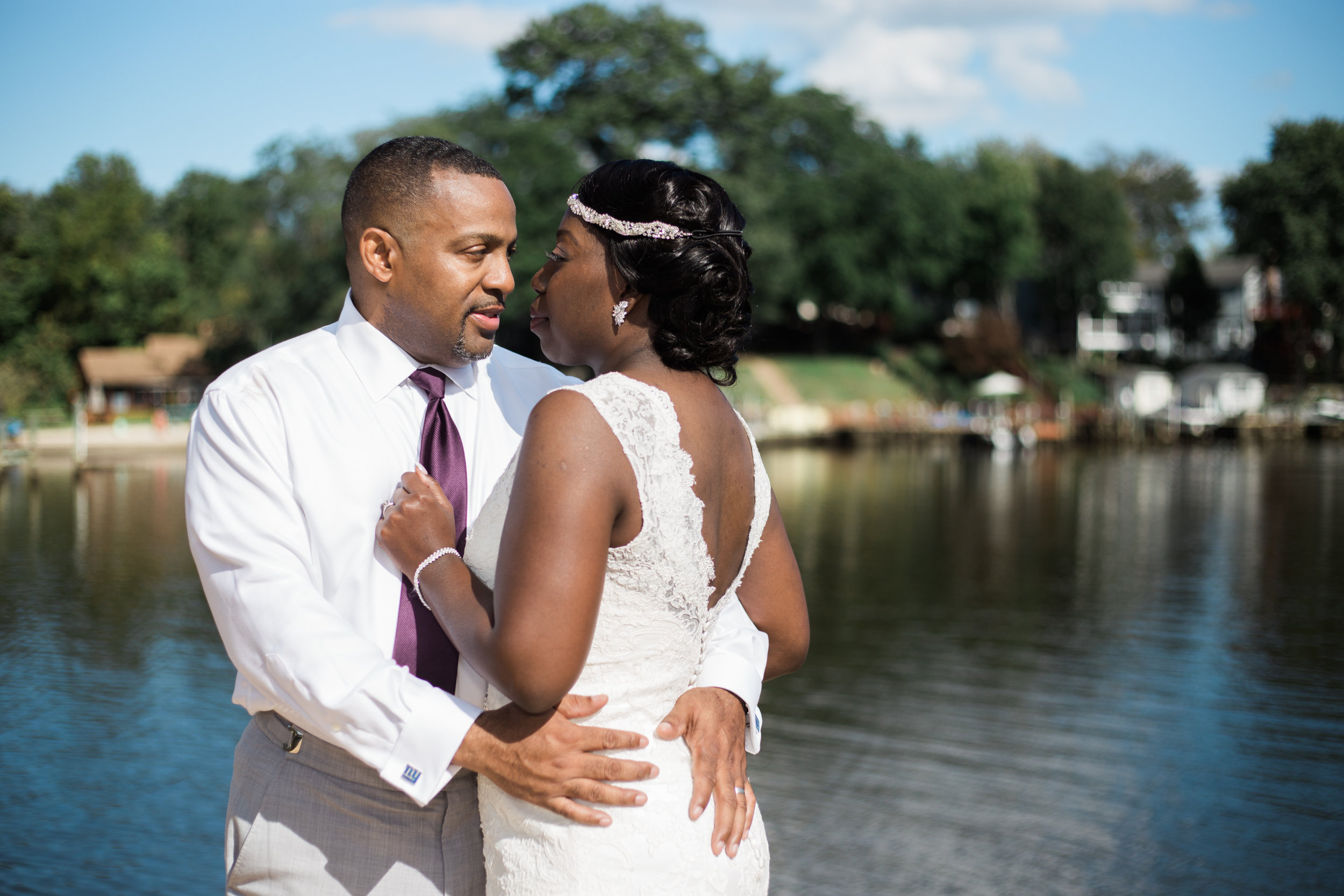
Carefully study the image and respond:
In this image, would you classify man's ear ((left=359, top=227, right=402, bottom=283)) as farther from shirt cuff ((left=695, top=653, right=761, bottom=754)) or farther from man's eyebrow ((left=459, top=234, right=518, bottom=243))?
shirt cuff ((left=695, top=653, right=761, bottom=754))

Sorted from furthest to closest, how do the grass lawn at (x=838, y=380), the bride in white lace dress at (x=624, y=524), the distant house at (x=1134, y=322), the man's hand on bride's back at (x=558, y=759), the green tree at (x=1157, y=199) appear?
the green tree at (x=1157, y=199)
the distant house at (x=1134, y=322)
the grass lawn at (x=838, y=380)
the man's hand on bride's back at (x=558, y=759)
the bride in white lace dress at (x=624, y=524)

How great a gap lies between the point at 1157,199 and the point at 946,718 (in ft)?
286

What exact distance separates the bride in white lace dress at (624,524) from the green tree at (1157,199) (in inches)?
3720

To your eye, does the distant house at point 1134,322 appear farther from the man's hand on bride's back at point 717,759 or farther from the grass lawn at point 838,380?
the man's hand on bride's back at point 717,759

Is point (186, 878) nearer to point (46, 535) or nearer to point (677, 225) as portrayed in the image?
point (677, 225)

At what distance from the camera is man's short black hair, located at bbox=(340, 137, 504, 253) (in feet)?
7.81

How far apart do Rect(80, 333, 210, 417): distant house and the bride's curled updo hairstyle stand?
176ft

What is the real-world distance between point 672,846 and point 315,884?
71 cm

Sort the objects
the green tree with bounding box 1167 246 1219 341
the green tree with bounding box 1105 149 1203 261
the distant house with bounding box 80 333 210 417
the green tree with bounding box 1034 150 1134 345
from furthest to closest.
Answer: the green tree with bounding box 1105 149 1203 261, the green tree with bounding box 1167 246 1219 341, the green tree with bounding box 1034 150 1134 345, the distant house with bounding box 80 333 210 417

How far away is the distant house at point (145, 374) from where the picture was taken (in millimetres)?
51281

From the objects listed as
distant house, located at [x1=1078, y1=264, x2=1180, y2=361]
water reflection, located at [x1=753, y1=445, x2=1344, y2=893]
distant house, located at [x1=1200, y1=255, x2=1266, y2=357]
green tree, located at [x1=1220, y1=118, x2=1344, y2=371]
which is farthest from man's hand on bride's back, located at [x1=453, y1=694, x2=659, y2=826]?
distant house, located at [x1=1200, y1=255, x2=1266, y2=357]

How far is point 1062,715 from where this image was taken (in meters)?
12.5

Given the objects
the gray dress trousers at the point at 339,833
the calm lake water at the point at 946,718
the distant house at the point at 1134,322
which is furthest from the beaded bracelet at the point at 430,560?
the distant house at the point at 1134,322

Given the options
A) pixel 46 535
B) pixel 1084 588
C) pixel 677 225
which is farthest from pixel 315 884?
pixel 46 535
